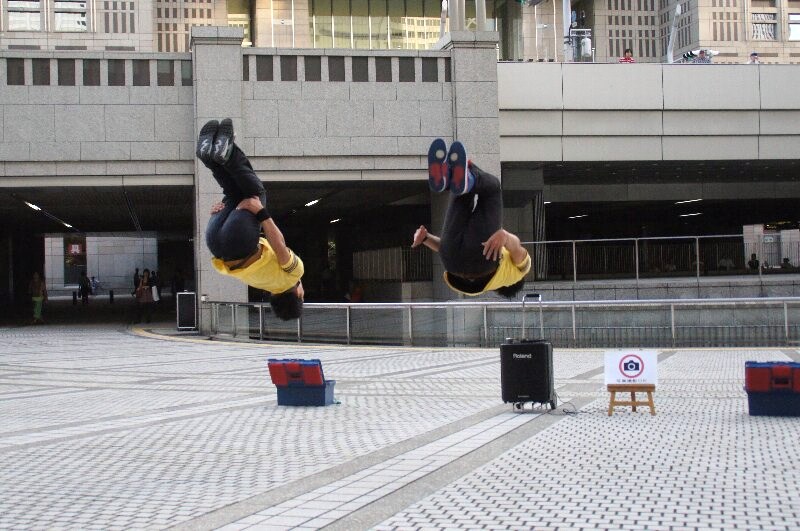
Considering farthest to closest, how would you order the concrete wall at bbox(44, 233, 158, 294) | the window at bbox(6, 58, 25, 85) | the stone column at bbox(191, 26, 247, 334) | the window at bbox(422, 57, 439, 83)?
the concrete wall at bbox(44, 233, 158, 294)
the window at bbox(6, 58, 25, 85)
the window at bbox(422, 57, 439, 83)
the stone column at bbox(191, 26, 247, 334)

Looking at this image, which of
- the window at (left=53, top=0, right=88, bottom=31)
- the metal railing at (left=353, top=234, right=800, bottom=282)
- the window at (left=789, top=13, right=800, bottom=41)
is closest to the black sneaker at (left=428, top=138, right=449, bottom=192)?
the metal railing at (left=353, top=234, right=800, bottom=282)

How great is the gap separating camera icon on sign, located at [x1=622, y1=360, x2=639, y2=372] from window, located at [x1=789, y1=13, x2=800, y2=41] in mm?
96586

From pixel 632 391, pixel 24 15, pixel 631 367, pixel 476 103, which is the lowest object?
pixel 632 391

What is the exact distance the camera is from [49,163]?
3231cm

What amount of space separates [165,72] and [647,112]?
676 inches

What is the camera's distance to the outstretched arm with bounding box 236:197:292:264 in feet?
15.1

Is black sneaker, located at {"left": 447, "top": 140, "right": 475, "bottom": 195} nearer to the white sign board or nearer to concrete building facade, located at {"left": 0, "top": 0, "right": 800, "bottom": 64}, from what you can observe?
the white sign board

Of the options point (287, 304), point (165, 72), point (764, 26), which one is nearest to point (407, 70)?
point (165, 72)

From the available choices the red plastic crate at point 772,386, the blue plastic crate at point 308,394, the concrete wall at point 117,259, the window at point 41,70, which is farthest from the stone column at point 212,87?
the concrete wall at point 117,259

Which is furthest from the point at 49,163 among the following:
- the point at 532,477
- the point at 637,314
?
the point at 532,477

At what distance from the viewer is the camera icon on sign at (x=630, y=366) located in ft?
52.6

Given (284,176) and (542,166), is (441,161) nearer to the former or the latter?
(284,176)

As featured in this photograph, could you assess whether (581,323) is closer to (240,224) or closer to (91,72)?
(91,72)

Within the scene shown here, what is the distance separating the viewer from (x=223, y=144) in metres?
4.25
